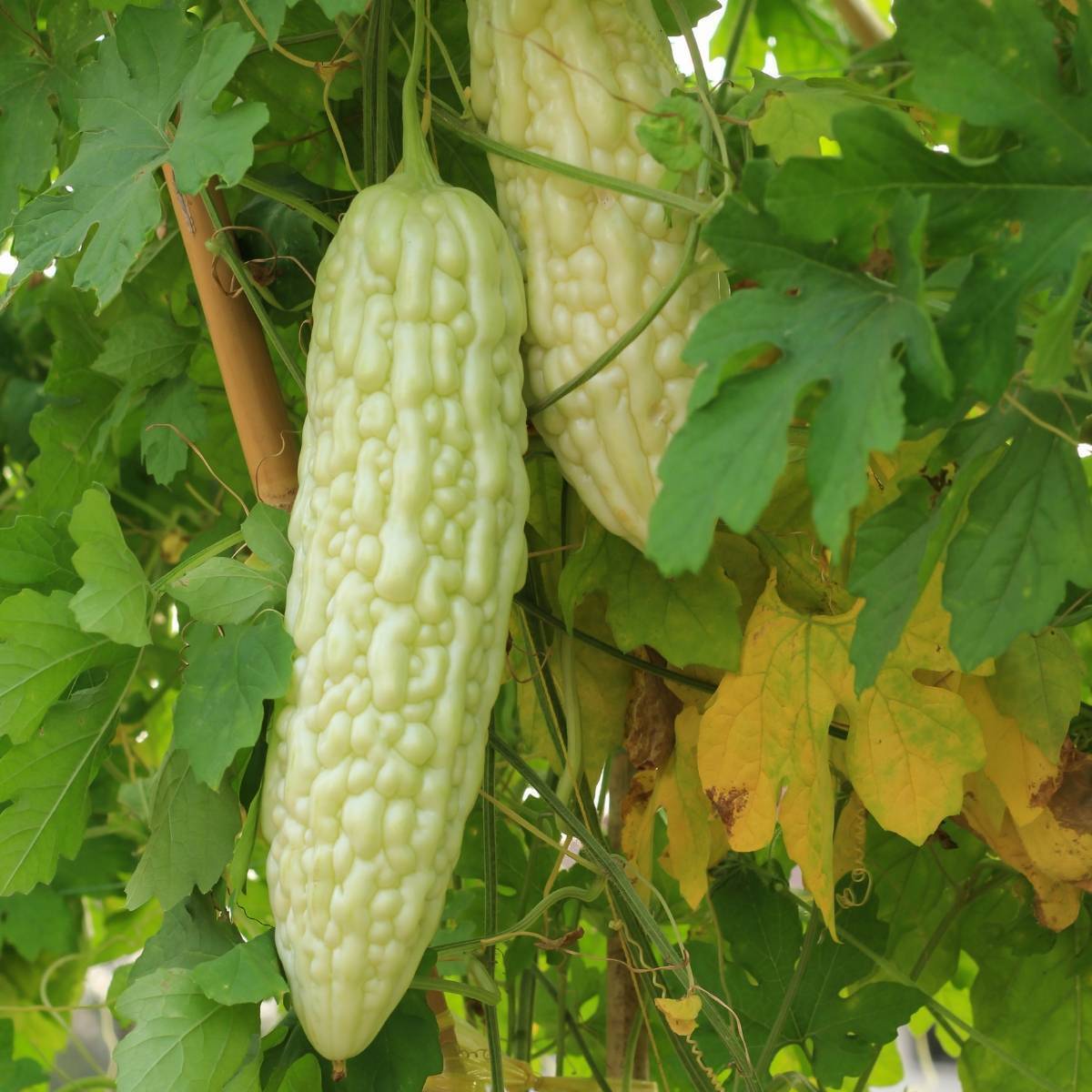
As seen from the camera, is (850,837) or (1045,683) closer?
(1045,683)

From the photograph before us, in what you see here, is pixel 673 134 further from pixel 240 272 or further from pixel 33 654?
pixel 33 654

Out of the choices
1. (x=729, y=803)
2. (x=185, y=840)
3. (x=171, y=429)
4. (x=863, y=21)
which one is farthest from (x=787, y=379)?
(x=863, y=21)

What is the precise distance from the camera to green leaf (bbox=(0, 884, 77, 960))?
1.40 meters

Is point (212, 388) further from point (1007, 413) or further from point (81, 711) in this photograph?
point (1007, 413)

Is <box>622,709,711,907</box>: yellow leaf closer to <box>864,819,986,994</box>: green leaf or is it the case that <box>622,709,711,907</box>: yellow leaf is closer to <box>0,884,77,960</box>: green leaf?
<box>864,819,986,994</box>: green leaf

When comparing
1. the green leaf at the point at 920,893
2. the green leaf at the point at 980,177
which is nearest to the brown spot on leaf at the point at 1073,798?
the green leaf at the point at 920,893

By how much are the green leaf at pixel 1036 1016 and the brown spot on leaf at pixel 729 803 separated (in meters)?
0.35

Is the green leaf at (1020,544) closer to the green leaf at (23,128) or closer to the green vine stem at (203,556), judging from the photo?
the green vine stem at (203,556)

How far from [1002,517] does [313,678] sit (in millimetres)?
341

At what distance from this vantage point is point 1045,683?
790 mm

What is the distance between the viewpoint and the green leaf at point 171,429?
3.08ft

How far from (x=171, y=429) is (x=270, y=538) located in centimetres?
25

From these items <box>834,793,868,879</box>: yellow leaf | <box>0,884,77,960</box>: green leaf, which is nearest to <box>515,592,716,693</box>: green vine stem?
<box>834,793,868,879</box>: yellow leaf

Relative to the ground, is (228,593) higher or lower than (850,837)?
higher
